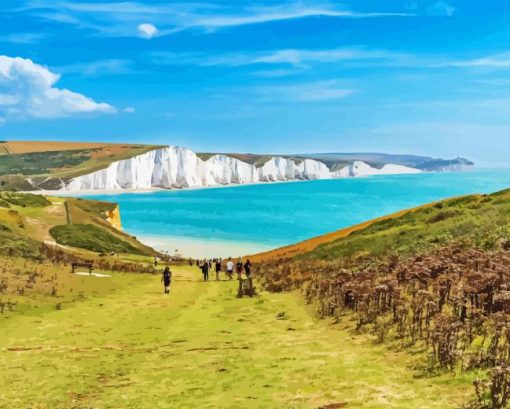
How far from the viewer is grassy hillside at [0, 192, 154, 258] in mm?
69625

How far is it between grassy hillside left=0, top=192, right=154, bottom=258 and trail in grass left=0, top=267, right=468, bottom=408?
1556 inches

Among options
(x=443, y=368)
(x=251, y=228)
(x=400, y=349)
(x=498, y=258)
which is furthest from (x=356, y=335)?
(x=251, y=228)

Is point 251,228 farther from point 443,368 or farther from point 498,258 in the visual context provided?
point 443,368

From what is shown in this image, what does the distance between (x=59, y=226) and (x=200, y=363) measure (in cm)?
6640

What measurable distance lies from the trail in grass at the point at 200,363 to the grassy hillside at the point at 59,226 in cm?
3952

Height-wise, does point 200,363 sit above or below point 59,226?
below

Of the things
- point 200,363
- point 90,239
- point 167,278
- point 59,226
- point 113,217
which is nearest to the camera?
point 200,363

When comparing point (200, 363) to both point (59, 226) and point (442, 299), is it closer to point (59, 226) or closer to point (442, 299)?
point (442, 299)

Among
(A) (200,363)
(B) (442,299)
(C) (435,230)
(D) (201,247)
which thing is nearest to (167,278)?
(A) (200,363)

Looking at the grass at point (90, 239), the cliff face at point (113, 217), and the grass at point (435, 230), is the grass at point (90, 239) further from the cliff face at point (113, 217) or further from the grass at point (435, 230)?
the grass at point (435, 230)

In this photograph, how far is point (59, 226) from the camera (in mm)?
77188

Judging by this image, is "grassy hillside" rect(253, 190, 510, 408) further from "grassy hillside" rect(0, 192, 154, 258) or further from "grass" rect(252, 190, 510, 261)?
"grassy hillside" rect(0, 192, 154, 258)

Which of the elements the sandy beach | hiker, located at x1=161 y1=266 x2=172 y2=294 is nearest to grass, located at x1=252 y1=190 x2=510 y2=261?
hiker, located at x1=161 y1=266 x2=172 y2=294

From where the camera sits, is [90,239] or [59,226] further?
[59,226]
